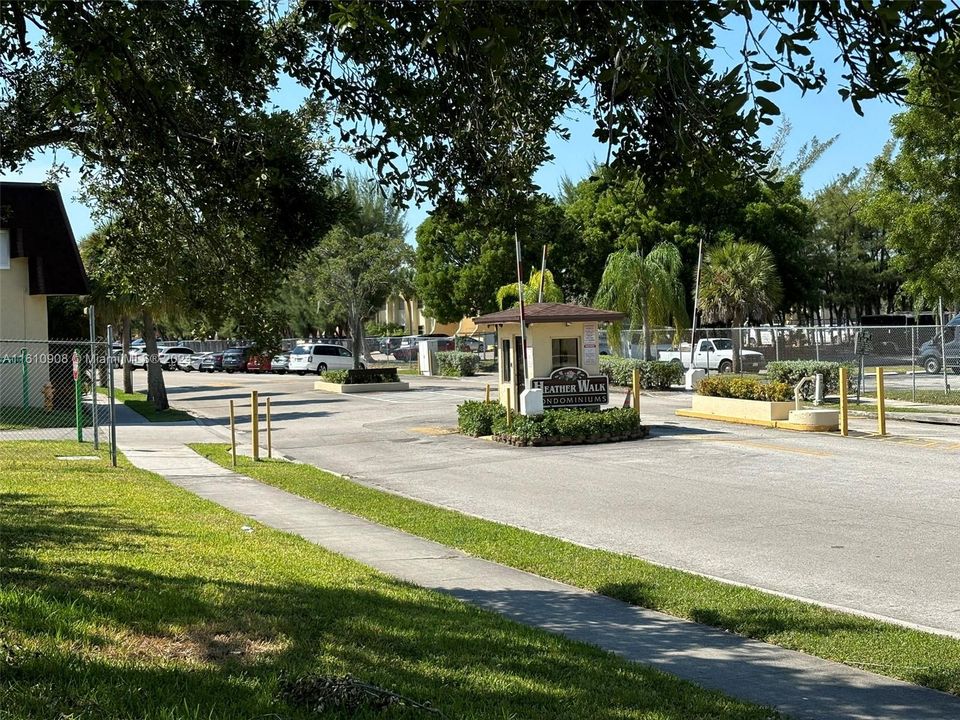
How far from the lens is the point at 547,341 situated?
24.5 meters

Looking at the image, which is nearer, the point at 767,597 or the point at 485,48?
the point at 485,48

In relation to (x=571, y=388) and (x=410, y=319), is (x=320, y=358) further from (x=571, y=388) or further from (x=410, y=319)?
(x=410, y=319)

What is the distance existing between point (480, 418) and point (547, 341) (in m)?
2.39

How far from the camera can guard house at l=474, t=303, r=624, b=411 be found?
2428 centimetres

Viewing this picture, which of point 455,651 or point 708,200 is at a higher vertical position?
point 708,200

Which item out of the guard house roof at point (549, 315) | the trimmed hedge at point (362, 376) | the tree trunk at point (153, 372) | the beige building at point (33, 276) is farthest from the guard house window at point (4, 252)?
the trimmed hedge at point (362, 376)

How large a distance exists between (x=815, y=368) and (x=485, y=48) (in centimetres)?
2692

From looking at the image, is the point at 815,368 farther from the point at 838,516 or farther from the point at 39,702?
the point at 39,702

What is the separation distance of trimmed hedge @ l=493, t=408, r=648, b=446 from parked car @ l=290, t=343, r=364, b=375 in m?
34.8

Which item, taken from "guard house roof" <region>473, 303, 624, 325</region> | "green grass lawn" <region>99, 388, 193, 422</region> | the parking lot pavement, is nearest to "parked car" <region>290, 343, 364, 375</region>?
"green grass lawn" <region>99, 388, 193, 422</region>

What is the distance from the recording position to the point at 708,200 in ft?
181

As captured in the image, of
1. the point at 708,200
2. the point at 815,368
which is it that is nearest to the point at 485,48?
the point at 815,368

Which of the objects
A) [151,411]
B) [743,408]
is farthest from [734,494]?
[151,411]

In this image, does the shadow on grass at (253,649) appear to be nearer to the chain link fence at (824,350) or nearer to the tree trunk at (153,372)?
the tree trunk at (153,372)
